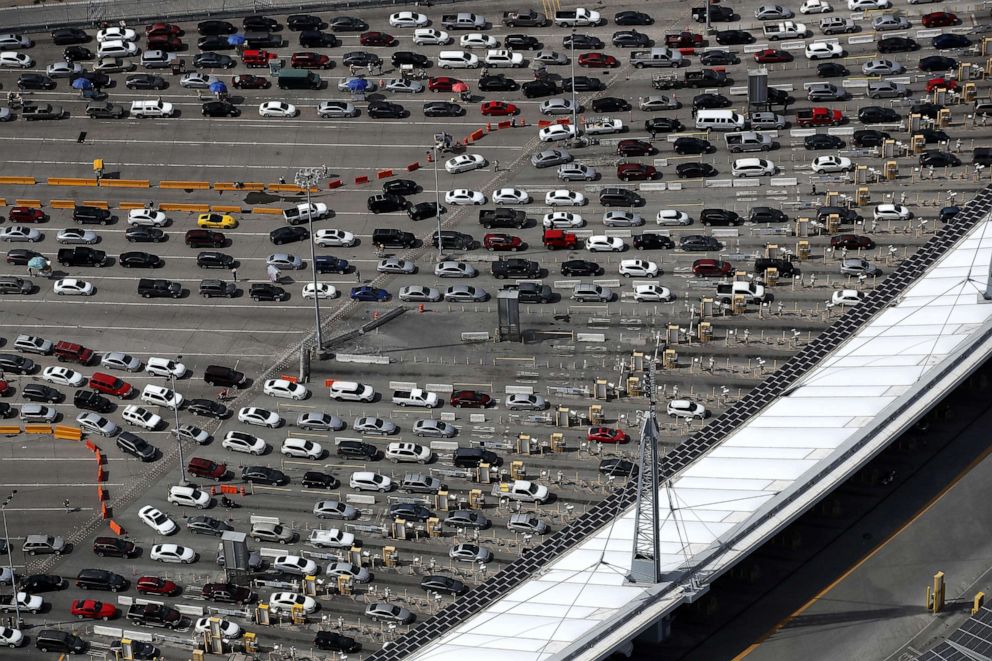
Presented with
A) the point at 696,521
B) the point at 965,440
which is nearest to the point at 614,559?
the point at 696,521

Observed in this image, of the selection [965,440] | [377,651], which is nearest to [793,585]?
[965,440]

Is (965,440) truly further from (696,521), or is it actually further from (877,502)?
(696,521)

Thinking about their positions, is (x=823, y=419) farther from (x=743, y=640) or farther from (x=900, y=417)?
(x=743, y=640)

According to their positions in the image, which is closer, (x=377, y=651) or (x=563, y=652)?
(x=563, y=652)

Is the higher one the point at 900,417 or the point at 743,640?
the point at 900,417

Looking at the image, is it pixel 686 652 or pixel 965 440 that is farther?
pixel 965 440

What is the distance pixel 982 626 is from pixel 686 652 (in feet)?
73.9

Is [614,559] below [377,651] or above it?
above

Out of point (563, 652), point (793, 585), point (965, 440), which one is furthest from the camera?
point (965, 440)

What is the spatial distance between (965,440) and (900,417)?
949 centimetres

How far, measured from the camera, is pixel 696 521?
608 ft

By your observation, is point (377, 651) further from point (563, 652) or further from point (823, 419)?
point (823, 419)

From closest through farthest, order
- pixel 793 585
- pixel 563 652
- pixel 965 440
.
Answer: pixel 563 652, pixel 793 585, pixel 965 440

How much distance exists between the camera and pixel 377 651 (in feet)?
645
